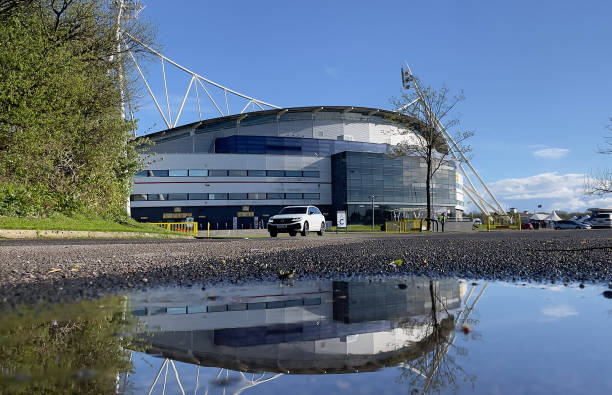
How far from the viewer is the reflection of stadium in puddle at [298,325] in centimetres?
199

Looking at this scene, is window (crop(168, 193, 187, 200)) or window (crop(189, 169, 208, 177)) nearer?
window (crop(168, 193, 187, 200))

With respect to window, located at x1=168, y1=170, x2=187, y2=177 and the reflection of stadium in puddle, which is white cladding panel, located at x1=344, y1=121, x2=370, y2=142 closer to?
window, located at x1=168, y1=170, x2=187, y2=177

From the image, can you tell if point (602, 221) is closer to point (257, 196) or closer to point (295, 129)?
point (257, 196)

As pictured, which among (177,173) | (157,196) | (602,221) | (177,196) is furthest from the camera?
(177,173)

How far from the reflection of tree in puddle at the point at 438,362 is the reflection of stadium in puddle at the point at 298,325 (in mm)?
17

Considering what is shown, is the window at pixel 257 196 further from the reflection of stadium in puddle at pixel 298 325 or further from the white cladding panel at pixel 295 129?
the reflection of stadium in puddle at pixel 298 325

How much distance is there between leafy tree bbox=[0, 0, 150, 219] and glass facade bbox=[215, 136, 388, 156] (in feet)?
146

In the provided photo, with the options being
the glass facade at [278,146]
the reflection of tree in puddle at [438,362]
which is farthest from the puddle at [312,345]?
the glass facade at [278,146]

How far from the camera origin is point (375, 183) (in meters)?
68.9

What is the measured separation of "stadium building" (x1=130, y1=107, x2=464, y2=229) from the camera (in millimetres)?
64375

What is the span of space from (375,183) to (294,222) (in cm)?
4635

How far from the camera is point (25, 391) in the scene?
1.52 metres

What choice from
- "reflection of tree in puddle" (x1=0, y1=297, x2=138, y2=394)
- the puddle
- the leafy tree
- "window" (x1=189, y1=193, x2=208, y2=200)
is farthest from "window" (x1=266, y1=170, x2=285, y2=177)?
"reflection of tree in puddle" (x1=0, y1=297, x2=138, y2=394)

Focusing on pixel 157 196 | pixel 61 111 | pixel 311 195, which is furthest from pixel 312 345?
pixel 311 195
